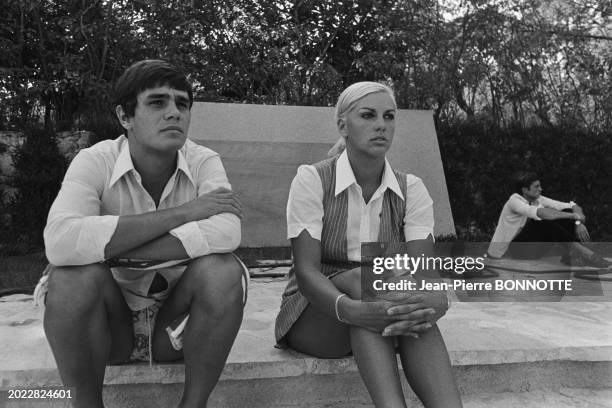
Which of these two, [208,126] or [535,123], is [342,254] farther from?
[535,123]

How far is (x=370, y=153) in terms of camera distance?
7.88 feet

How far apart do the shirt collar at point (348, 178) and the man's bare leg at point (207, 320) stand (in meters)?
0.59

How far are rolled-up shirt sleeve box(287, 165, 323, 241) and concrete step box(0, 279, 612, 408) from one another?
548 millimetres

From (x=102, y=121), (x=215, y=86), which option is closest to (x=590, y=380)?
(x=102, y=121)

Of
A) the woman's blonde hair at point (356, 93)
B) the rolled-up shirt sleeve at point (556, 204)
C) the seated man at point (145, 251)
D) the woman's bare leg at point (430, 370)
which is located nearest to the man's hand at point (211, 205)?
the seated man at point (145, 251)

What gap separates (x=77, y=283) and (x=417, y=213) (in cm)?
132

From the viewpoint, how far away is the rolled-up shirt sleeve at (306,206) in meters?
2.27

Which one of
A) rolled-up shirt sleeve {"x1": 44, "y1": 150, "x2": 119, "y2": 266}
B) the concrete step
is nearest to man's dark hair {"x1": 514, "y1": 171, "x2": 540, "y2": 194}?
the concrete step

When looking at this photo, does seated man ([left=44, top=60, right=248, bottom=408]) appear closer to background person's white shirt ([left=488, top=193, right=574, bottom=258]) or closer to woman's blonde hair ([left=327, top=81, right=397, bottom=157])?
woman's blonde hair ([left=327, top=81, right=397, bottom=157])

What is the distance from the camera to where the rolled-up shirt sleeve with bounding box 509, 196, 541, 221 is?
17.6 feet

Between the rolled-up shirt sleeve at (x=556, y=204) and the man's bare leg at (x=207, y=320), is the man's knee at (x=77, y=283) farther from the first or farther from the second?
the rolled-up shirt sleeve at (x=556, y=204)

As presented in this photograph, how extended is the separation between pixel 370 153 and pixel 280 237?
15.9 feet

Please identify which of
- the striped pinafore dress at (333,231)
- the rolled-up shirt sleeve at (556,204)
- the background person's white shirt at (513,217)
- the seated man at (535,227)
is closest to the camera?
the striped pinafore dress at (333,231)

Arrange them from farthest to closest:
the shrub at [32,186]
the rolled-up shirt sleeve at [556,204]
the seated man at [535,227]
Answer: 1. the shrub at [32,186]
2. the rolled-up shirt sleeve at [556,204]
3. the seated man at [535,227]
